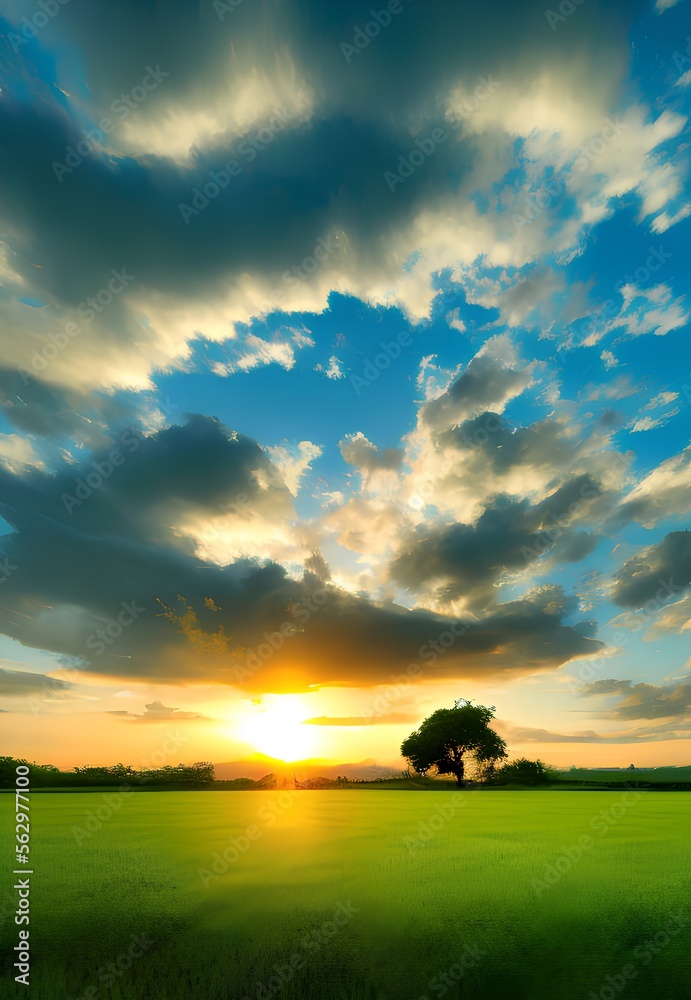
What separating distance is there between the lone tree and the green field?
81164 millimetres

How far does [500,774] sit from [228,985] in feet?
301

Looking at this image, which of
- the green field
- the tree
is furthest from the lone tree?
the green field

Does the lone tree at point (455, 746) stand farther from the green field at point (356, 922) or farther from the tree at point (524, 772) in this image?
the green field at point (356, 922)

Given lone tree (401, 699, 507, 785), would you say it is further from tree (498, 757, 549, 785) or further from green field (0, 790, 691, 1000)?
green field (0, 790, 691, 1000)

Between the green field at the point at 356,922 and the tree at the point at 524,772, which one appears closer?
the green field at the point at 356,922

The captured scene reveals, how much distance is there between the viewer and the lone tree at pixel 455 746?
3543 inches

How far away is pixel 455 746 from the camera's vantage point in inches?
3583

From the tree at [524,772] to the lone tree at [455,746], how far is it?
200 centimetres

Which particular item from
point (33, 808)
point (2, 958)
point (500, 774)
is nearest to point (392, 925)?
point (2, 958)

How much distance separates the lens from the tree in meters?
83.7

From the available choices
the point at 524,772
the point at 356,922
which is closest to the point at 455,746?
the point at 524,772

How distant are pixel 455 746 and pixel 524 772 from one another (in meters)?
11.6

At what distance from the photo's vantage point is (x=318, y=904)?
1106cm

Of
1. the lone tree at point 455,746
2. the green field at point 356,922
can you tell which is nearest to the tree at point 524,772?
the lone tree at point 455,746
